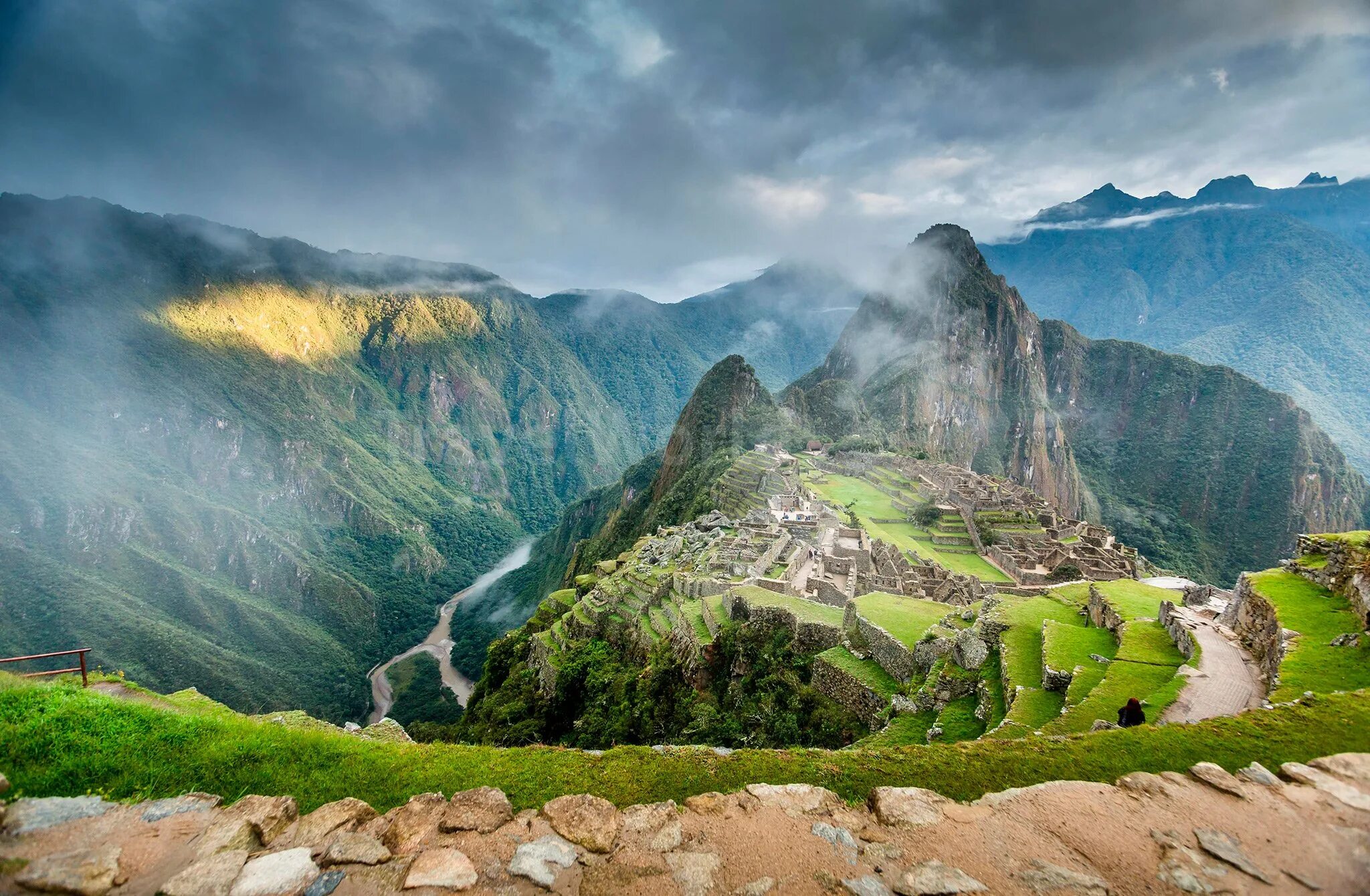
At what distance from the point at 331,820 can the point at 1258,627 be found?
54.2 feet

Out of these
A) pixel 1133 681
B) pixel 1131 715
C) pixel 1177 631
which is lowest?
pixel 1133 681

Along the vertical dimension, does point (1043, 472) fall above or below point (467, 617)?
above

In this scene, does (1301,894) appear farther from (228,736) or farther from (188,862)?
(228,736)

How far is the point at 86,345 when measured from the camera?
198 m

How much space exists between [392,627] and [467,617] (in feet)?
75.4

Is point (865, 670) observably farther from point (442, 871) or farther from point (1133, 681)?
point (442, 871)

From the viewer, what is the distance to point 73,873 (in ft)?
13.1

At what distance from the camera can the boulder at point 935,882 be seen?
4523 mm

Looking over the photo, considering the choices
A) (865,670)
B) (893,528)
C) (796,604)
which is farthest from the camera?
(893,528)

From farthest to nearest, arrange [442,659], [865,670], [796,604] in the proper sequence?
[442,659] → [796,604] → [865,670]

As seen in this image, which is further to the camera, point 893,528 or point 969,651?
point 893,528

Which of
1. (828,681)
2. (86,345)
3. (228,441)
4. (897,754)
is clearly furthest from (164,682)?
(86,345)

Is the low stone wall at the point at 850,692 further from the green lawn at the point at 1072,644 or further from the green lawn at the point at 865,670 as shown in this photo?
the green lawn at the point at 1072,644

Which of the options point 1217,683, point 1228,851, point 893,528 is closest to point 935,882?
point 1228,851
